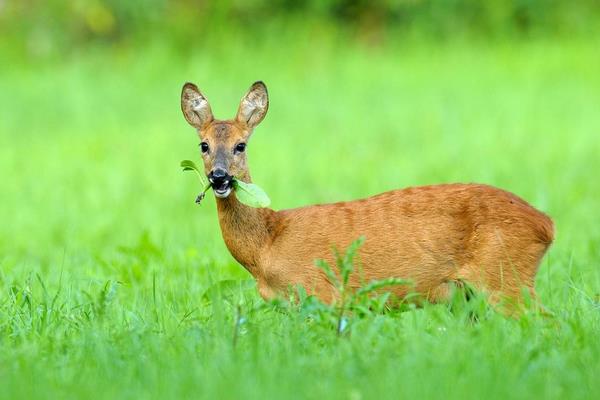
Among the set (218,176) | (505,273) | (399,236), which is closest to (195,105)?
(218,176)

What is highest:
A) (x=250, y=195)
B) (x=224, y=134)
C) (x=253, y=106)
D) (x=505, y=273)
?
(x=253, y=106)

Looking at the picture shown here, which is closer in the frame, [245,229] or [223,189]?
[223,189]

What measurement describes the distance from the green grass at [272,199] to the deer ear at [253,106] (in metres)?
0.77

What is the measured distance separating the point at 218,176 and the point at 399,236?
34.5 inches

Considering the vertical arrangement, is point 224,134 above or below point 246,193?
above

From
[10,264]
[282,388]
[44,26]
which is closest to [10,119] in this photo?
[44,26]

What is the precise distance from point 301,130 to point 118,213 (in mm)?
4115

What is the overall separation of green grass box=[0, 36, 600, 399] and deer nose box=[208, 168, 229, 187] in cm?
49

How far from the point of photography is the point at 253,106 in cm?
605

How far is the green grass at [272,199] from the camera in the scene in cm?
435

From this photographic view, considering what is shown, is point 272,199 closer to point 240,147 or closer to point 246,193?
point 240,147

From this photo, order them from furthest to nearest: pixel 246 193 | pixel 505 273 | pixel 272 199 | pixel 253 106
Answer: pixel 272 199, pixel 253 106, pixel 246 193, pixel 505 273

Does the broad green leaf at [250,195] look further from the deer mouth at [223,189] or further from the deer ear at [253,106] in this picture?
the deer ear at [253,106]

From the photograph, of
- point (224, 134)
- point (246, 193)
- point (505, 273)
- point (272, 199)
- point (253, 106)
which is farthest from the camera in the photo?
point (272, 199)
